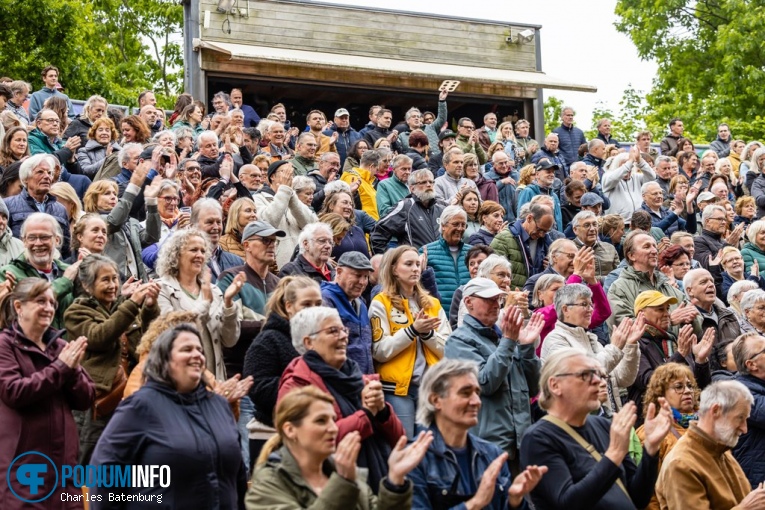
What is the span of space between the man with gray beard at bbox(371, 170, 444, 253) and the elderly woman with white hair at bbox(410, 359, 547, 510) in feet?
17.5

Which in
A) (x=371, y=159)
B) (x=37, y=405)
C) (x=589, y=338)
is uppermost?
(x=371, y=159)

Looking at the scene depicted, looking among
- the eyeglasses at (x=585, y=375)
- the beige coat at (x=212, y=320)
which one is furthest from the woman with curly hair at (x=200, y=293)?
the eyeglasses at (x=585, y=375)

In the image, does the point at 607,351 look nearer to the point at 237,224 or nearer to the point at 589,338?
the point at 589,338

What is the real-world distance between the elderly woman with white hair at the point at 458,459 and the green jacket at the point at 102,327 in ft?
6.72

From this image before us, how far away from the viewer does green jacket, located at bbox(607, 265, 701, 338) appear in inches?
372

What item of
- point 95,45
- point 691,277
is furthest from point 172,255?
point 95,45

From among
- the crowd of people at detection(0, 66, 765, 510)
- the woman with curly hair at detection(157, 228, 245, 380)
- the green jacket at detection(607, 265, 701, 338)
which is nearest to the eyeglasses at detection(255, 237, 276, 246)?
the crowd of people at detection(0, 66, 765, 510)

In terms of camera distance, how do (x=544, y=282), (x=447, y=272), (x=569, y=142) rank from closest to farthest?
(x=544, y=282)
(x=447, y=272)
(x=569, y=142)

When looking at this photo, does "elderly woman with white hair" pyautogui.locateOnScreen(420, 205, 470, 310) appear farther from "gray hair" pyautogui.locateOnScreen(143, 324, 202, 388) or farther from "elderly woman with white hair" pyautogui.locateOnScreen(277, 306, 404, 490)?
"gray hair" pyautogui.locateOnScreen(143, 324, 202, 388)

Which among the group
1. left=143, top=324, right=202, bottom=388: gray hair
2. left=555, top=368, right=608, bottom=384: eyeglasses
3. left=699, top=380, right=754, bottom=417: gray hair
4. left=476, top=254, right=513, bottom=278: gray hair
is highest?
left=476, top=254, right=513, bottom=278: gray hair

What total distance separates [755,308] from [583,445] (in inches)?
175

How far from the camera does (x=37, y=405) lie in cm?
590

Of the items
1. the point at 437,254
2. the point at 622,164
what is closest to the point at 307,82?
the point at 622,164

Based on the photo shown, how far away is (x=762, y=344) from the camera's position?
25.8 ft
